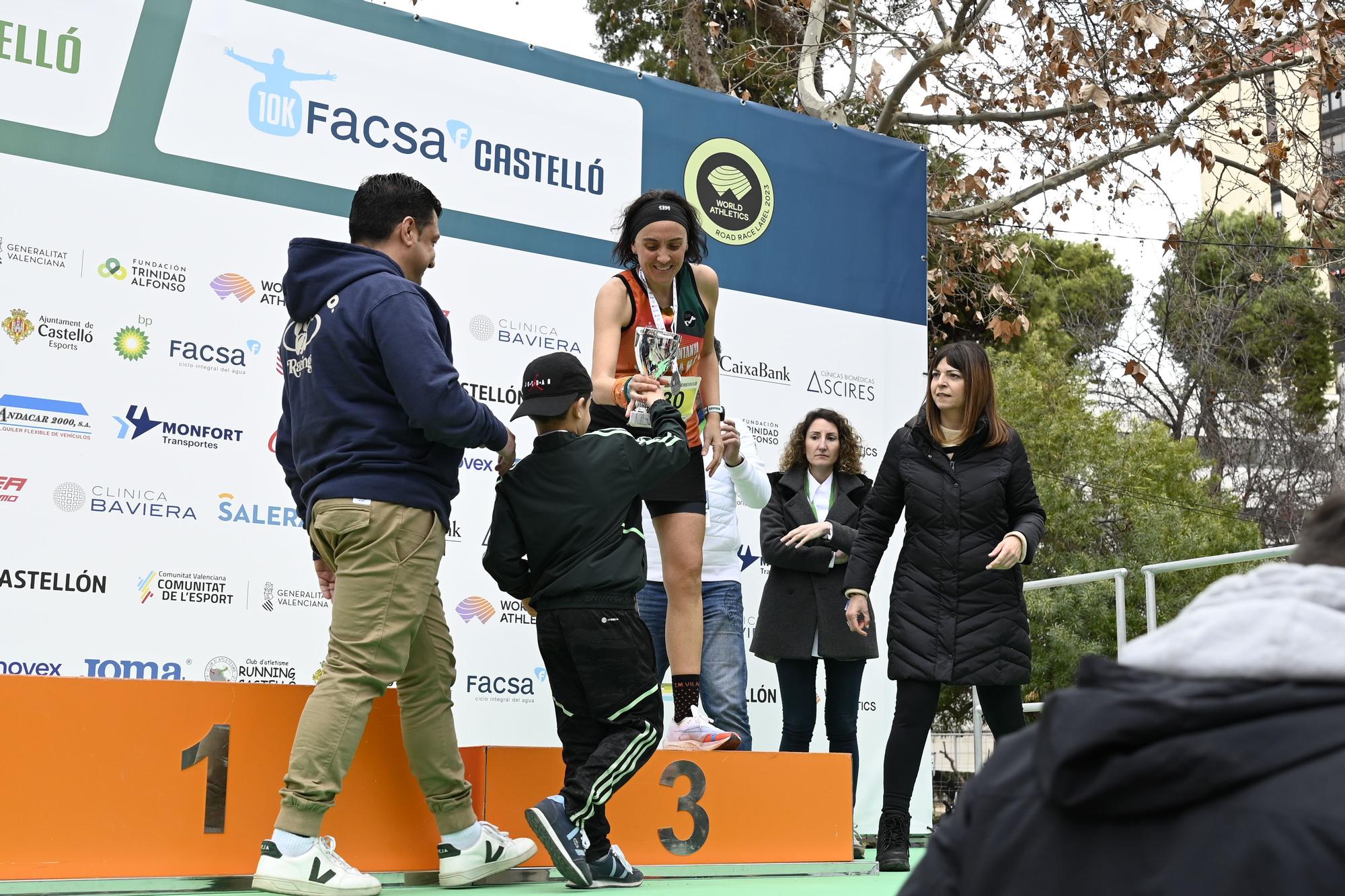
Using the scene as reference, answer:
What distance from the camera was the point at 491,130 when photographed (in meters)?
5.91

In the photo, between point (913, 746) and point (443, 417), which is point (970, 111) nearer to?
point (913, 746)

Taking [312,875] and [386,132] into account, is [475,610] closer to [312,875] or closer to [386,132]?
[386,132]

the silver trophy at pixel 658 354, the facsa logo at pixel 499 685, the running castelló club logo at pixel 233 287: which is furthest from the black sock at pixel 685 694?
the running castelló club logo at pixel 233 287

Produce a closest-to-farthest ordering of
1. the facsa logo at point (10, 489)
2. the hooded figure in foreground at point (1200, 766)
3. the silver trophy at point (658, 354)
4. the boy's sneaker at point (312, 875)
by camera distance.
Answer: the hooded figure in foreground at point (1200, 766) → the boy's sneaker at point (312, 875) → the silver trophy at point (658, 354) → the facsa logo at point (10, 489)

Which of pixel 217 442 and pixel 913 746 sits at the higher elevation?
pixel 217 442

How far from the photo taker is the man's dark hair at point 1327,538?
111 cm

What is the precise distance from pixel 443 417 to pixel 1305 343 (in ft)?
84.2

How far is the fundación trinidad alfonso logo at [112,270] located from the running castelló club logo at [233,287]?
33 cm

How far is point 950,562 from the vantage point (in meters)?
4.30

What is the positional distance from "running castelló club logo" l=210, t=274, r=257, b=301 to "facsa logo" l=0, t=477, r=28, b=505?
3.41 feet

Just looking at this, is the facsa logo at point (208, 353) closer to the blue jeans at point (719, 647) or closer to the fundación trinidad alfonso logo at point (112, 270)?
the fundación trinidad alfonso logo at point (112, 270)

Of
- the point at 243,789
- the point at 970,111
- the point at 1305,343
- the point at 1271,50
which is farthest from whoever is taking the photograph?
the point at 1305,343

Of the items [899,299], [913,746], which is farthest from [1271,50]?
[913,746]

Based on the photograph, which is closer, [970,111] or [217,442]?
[217,442]
